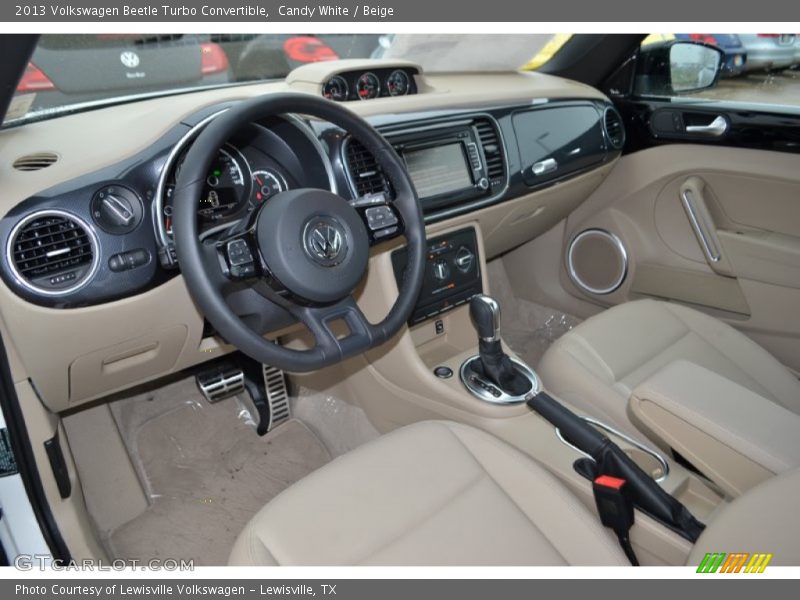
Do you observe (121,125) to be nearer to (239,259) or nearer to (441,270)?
(239,259)

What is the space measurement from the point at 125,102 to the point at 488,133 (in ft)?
3.70

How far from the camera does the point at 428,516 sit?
129 cm

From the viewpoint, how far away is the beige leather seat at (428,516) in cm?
123

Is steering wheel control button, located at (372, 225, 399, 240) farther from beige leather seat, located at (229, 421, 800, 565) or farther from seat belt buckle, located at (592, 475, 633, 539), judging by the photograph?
seat belt buckle, located at (592, 475, 633, 539)

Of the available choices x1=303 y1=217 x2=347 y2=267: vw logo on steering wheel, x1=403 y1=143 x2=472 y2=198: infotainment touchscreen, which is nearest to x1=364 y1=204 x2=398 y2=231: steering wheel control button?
x1=303 y1=217 x2=347 y2=267: vw logo on steering wheel

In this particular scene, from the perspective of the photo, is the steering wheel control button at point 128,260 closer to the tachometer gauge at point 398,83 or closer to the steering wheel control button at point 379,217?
the steering wheel control button at point 379,217

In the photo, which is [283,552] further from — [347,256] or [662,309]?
[662,309]

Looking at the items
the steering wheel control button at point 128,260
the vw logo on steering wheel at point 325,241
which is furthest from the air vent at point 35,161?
the vw logo on steering wheel at point 325,241

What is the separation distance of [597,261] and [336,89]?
1452 millimetres

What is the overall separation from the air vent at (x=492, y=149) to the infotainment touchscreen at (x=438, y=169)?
10 cm

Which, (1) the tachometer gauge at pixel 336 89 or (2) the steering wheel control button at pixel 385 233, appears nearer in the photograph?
(2) the steering wheel control button at pixel 385 233

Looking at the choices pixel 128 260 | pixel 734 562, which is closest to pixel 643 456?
pixel 734 562

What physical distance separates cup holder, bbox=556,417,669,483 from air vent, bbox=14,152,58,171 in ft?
4.45

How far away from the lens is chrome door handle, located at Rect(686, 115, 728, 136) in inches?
92.1
